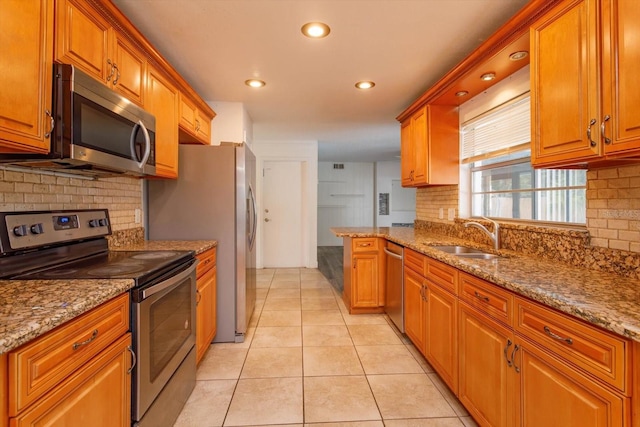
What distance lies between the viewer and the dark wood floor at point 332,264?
15.7ft

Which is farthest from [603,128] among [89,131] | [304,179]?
[304,179]

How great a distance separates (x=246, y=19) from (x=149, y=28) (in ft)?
2.08

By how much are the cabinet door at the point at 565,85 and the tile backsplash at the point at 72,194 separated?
2.47m

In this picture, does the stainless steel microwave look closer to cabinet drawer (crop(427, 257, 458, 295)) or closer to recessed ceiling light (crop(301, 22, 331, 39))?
recessed ceiling light (crop(301, 22, 331, 39))

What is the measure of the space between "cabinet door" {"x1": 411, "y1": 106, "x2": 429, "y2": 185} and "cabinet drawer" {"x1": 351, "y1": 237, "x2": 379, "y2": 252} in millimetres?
727

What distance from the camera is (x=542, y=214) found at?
2117mm

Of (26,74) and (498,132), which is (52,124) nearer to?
(26,74)

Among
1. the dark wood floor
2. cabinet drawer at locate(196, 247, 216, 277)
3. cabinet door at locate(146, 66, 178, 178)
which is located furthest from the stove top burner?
the dark wood floor

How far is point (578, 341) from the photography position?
98 cm

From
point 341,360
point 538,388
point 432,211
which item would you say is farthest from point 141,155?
point 432,211

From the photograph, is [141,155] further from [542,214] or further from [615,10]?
[542,214]

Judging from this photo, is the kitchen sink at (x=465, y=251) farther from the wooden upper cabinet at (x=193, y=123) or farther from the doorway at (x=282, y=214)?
the doorway at (x=282, y=214)

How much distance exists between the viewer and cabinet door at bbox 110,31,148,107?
5.51 ft

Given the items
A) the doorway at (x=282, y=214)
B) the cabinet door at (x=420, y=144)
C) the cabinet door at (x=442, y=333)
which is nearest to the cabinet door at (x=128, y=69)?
the cabinet door at (x=442, y=333)
